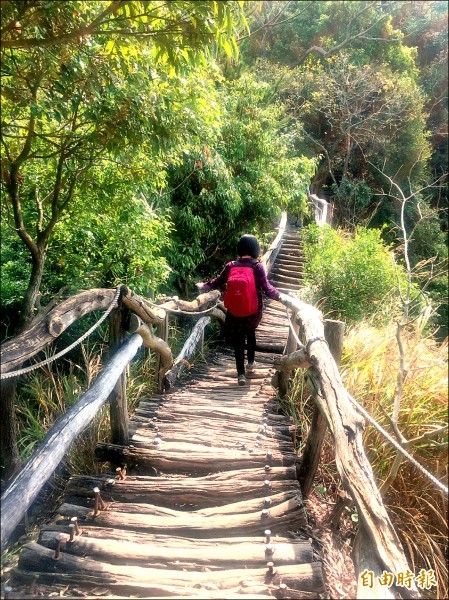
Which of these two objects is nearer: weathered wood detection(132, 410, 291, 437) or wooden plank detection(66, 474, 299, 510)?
wooden plank detection(66, 474, 299, 510)

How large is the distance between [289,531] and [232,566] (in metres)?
0.48

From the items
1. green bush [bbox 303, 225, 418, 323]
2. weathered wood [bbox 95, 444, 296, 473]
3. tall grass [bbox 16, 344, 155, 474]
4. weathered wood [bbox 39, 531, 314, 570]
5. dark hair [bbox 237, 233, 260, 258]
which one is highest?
dark hair [bbox 237, 233, 260, 258]

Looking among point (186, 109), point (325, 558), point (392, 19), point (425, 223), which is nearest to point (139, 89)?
point (186, 109)

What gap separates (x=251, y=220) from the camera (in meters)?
9.53

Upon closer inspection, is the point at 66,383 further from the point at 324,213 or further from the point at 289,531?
the point at 324,213

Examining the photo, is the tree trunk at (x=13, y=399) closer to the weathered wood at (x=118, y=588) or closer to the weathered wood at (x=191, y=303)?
the weathered wood at (x=191, y=303)

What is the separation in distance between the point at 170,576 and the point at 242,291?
2.75m

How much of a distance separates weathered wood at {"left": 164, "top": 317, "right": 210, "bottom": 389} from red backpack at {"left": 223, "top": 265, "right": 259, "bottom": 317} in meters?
1.12

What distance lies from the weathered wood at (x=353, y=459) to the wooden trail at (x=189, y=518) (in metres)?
0.44

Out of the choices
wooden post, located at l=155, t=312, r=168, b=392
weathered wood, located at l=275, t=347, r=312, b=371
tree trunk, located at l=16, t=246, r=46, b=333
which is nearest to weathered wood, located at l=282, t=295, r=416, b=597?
weathered wood, located at l=275, t=347, r=312, b=371

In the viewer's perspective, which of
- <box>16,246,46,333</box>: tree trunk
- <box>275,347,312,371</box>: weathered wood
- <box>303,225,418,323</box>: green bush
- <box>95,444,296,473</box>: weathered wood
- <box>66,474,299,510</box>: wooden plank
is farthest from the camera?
<box>303,225,418,323</box>: green bush

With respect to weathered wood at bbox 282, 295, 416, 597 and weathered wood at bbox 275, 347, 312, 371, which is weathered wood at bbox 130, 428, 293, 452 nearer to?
weathered wood at bbox 275, 347, 312, 371

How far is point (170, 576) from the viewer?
6.68ft

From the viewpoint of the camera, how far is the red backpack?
438 centimetres
